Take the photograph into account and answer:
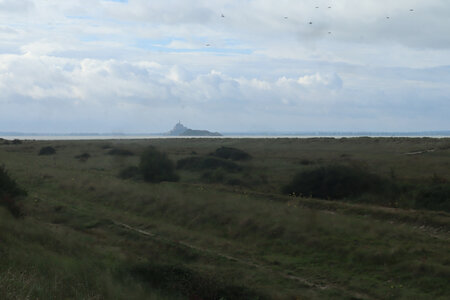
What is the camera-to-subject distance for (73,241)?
16.7 metres

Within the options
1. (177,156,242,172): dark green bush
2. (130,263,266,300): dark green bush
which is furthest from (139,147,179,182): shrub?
(130,263,266,300): dark green bush

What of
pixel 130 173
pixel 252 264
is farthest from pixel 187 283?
pixel 130 173

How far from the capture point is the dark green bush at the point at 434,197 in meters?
22.5

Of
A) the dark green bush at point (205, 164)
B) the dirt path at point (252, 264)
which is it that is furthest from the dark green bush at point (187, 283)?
the dark green bush at point (205, 164)

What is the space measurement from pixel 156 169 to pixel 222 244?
18.5 metres

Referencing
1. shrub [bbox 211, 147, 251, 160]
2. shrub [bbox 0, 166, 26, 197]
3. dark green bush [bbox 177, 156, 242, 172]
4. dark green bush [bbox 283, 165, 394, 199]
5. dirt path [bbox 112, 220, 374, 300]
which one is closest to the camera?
dirt path [bbox 112, 220, 374, 300]

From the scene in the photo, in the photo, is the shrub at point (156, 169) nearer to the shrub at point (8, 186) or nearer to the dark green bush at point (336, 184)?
→ the dark green bush at point (336, 184)

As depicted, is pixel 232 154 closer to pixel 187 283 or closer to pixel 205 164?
pixel 205 164

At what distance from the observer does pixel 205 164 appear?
43.9 meters

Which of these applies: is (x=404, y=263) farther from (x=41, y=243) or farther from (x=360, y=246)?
(x=41, y=243)

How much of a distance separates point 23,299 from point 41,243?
851 cm

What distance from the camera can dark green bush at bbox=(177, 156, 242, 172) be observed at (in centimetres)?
4266

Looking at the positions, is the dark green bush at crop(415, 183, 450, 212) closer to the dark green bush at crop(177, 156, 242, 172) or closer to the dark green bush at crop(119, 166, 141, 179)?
the dark green bush at crop(177, 156, 242, 172)

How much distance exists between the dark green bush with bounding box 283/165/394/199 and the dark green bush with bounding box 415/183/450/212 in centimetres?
238
